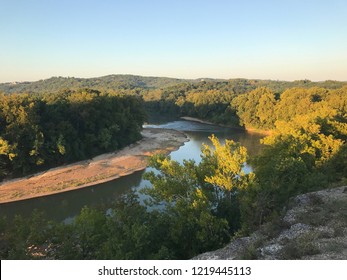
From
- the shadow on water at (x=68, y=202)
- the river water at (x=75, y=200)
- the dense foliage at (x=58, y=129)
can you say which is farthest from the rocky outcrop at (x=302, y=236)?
the dense foliage at (x=58, y=129)

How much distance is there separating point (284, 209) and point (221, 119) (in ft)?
256

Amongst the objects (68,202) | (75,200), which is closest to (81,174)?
(75,200)

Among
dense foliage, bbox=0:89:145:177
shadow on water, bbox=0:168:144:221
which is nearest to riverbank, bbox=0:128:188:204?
shadow on water, bbox=0:168:144:221

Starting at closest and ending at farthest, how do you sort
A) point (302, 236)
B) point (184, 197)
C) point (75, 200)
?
point (302, 236)
point (184, 197)
point (75, 200)

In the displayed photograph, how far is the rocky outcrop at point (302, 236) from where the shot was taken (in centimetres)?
1362

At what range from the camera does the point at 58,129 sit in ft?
160

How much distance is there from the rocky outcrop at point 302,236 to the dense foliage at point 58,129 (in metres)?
33.4

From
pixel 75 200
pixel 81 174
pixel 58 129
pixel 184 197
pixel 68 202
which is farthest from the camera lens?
pixel 58 129

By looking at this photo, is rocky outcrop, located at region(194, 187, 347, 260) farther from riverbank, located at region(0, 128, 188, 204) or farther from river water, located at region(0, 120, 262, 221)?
riverbank, located at region(0, 128, 188, 204)

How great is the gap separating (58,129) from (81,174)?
919 centimetres

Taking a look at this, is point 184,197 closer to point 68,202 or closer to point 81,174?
point 68,202

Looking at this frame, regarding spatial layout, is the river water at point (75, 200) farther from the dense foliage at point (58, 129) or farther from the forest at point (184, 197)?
the dense foliage at point (58, 129)

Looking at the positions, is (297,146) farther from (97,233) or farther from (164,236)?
(97,233)

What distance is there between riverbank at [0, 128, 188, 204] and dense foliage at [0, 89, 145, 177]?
72.0 inches
